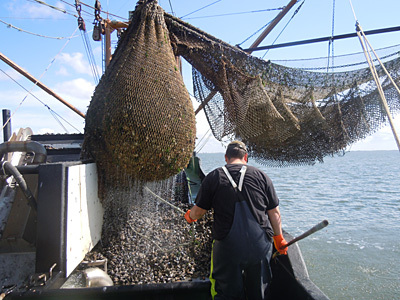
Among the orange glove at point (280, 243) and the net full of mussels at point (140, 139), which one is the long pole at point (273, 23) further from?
the orange glove at point (280, 243)

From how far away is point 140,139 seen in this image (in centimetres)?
356

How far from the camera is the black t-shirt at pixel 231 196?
2736 mm

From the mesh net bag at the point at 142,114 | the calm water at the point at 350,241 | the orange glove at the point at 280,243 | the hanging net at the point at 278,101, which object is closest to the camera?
the orange glove at the point at 280,243

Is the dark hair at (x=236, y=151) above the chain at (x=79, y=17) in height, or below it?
below

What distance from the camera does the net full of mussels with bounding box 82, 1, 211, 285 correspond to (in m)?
3.57

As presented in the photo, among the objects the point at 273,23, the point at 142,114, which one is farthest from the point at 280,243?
the point at 273,23

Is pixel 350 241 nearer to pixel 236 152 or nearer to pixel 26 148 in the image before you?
pixel 236 152

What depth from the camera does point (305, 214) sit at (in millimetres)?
14250

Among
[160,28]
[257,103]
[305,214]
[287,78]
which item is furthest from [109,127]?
[305,214]

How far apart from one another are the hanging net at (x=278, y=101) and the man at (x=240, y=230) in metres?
1.68

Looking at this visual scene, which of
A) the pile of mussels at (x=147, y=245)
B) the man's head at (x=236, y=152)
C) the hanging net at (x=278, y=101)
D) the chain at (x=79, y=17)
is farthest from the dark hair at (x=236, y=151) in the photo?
the chain at (x=79, y=17)

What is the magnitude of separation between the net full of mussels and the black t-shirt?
1.06 metres

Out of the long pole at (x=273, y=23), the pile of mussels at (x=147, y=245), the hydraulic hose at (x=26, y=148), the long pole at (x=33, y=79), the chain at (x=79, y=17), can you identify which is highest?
the chain at (x=79, y=17)

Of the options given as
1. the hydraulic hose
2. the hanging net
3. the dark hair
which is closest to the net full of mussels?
the hanging net
